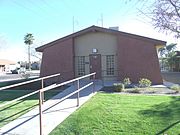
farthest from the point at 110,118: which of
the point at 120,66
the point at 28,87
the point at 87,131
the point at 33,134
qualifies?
the point at 120,66

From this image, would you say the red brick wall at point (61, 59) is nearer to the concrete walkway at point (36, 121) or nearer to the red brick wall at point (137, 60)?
the red brick wall at point (137, 60)

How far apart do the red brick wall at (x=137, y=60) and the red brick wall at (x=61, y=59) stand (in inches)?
167

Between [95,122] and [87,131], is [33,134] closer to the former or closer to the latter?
[87,131]

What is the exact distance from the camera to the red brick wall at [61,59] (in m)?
21.4

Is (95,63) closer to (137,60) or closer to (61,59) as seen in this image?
(61,59)

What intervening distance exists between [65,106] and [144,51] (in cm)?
1153

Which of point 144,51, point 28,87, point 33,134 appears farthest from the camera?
point 144,51

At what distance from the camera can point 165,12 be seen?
6051 millimetres

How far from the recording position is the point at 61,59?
71.0 feet

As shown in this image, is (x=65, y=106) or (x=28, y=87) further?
(x=28, y=87)

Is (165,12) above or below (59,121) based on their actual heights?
above

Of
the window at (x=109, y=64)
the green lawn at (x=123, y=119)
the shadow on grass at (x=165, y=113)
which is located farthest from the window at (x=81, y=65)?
the shadow on grass at (x=165, y=113)

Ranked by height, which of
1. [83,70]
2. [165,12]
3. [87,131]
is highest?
[165,12]

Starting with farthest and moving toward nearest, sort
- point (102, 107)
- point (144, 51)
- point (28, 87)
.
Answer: point (144, 51)
point (28, 87)
point (102, 107)
